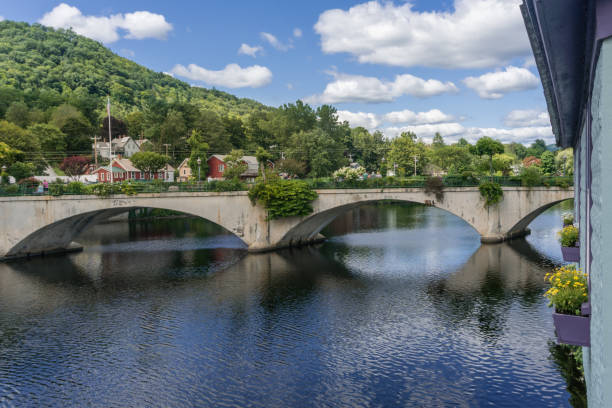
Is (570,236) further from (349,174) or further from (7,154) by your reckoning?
(7,154)

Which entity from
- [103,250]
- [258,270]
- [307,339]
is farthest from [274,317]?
[103,250]

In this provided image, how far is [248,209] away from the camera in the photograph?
163ft

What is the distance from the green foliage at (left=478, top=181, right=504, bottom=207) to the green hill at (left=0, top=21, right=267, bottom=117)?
369ft

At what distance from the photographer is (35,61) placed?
15562 cm

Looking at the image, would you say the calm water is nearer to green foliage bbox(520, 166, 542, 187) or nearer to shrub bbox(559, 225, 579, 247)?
shrub bbox(559, 225, 579, 247)

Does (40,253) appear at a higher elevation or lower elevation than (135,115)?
lower

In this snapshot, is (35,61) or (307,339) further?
(35,61)

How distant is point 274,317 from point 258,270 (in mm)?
13557

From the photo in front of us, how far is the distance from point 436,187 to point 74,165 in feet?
265

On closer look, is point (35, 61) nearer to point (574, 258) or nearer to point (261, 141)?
point (261, 141)

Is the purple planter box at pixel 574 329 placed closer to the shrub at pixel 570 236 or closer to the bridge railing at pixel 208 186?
the shrub at pixel 570 236

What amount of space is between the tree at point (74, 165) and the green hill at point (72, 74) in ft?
95.1

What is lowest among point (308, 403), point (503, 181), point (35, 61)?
point (308, 403)

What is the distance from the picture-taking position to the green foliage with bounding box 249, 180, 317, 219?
48500mm
